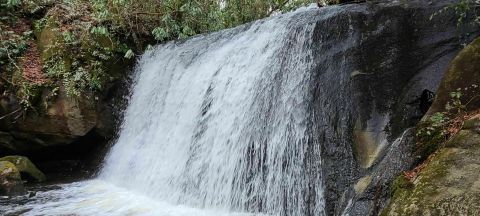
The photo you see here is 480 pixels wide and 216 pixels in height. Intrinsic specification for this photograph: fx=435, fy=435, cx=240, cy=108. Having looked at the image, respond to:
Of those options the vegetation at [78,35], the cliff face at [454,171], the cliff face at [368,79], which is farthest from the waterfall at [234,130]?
the vegetation at [78,35]

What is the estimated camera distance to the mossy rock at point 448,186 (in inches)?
121

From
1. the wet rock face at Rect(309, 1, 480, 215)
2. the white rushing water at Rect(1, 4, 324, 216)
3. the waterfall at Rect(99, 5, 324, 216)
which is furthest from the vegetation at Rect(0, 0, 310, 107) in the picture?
the wet rock face at Rect(309, 1, 480, 215)

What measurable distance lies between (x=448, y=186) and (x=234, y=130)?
372 centimetres

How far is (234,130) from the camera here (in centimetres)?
659

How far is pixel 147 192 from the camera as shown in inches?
298

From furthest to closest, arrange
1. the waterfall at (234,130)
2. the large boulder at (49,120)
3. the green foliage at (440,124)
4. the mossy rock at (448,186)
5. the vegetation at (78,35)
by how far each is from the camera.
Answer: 1. the vegetation at (78,35)
2. the large boulder at (49,120)
3. the waterfall at (234,130)
4. the green foliage at (440,124)
5. the mossy rock at (448,186)

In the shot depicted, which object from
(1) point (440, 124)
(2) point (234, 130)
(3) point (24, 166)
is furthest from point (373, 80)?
(3) point (24, 166)

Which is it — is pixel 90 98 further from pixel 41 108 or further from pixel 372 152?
pixel 372 152

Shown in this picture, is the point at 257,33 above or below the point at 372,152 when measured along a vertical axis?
above

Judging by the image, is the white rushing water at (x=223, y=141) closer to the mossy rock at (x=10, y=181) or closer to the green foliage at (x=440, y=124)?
the mossy rock at (x=10, y=181)

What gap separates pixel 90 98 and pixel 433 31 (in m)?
7.78

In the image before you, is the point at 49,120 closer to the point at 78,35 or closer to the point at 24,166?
the point at 24,166

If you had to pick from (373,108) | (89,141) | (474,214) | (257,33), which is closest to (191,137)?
(257,33)

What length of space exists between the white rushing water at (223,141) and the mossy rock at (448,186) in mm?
1769
